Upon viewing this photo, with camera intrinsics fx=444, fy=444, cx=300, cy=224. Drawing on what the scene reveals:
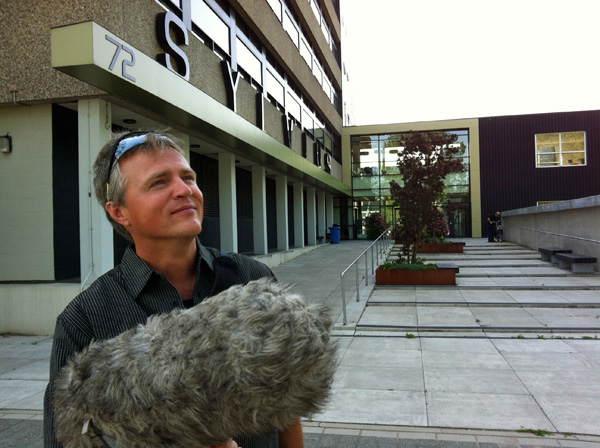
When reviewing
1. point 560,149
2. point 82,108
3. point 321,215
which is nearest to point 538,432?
point 82,108

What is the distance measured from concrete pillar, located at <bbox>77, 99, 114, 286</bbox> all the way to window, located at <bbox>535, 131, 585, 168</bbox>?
94.7 feet

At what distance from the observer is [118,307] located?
3.77 feet

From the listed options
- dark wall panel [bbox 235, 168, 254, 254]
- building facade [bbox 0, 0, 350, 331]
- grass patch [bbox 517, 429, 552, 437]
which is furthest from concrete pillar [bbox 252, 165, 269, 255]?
grass patch [bbox 517, 429, 552, 437]

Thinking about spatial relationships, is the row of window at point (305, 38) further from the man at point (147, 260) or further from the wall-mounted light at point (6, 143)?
the man at point (147, 260)

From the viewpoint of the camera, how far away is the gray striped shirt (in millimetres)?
1100

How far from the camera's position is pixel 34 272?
27.0ft

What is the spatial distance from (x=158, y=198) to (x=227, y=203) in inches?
508

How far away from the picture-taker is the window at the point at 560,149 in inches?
1128

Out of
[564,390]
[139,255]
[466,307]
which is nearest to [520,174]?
[466,307]

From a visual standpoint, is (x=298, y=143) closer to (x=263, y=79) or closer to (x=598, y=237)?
(x=263, y=79)

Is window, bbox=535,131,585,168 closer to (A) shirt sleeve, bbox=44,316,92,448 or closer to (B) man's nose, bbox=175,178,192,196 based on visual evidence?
(B) man's nose, bbox=175,178,192,196

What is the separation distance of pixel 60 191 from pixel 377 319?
A: 21.2 ft

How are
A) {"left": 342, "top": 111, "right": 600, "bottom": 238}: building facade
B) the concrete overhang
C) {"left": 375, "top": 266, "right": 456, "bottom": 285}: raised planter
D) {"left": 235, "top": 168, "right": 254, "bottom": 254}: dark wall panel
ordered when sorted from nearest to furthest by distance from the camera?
the concrete overhang, {"left": 375, "top": 266, "right": 456, "bottom": 285}: raised planter, {"left": 235, "top": 168, "right": 254, "bottom": 254}: dark wall panel, {"left": 342, "top": 111, "right": 600, "bottom": 238}: building facade

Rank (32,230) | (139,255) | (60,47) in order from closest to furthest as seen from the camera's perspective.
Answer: (139,255) → (60,47) → (32,230)
